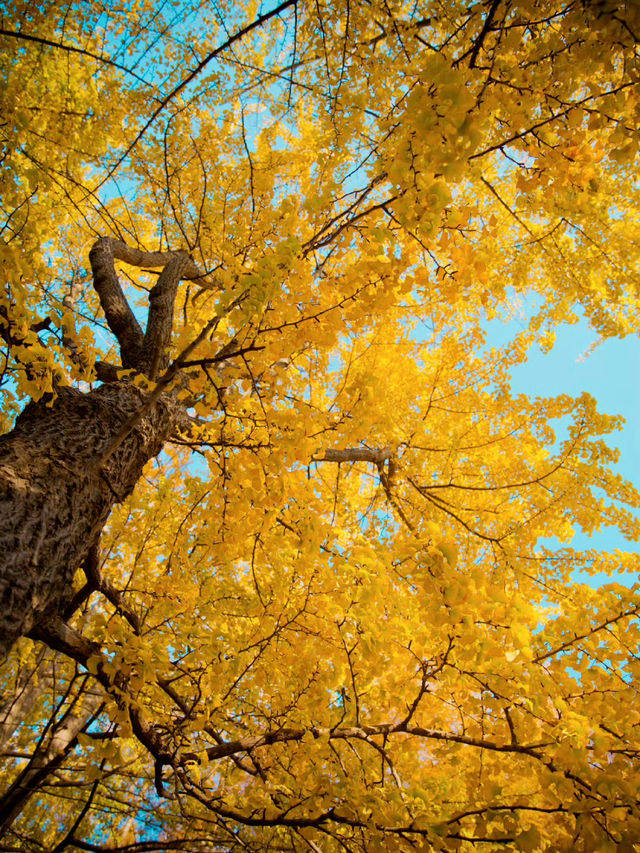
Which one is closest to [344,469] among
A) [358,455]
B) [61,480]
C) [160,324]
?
[358,455]

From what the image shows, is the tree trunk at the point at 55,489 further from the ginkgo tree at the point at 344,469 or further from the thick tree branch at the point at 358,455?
the thick tree branch at the point at 358,455

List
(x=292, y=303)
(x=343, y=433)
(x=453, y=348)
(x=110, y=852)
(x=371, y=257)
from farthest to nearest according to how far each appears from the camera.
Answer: (x=453, y=348) → (x=110, y=852) → (x=343, y=433) → (x=371, y=257) → (x=292, y=303)

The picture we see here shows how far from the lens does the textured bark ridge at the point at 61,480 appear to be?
1.28 meters

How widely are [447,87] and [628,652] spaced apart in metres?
2.05

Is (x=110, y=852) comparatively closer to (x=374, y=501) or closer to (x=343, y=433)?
(x=343, y=433)

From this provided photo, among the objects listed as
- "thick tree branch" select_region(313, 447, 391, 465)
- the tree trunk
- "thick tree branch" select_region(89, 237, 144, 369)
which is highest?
"thick tree branch" select_region(313, 447, 391, 465)

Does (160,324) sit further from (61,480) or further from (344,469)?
(344,469)

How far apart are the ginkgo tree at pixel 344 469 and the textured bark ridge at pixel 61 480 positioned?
1 centimetres

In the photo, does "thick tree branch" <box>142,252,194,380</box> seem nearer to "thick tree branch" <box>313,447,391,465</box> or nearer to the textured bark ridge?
the textured bark ridge

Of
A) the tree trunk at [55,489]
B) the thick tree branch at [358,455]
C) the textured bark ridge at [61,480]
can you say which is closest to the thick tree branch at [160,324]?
the textured bark ridge at [61,480]

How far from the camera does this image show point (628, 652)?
5.70ft

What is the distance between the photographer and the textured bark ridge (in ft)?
4.20

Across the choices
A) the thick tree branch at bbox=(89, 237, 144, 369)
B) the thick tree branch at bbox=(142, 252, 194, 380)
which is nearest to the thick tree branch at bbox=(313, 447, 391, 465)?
the thick tree branch at bbox=(142, 252, 194, 380)

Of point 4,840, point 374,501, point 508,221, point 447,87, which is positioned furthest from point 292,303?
point 4,840
